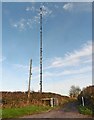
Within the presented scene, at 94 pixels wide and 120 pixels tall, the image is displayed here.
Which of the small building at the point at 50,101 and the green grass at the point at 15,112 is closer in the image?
the green grass at the point at 15,112

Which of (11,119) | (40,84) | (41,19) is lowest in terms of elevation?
(11,119)

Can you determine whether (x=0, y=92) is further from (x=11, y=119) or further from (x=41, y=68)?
(x=11, y=119)

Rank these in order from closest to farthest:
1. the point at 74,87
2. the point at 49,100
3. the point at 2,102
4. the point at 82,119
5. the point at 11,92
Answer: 1. the point at 82,119
2. the point at 2,102
3. the point at 49,100
4. the point at 11,92
5. the point at 74,87

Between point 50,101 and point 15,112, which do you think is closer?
point 15,112

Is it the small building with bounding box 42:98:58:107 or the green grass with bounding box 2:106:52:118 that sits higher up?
the small building with bounding box 42:98:58:107

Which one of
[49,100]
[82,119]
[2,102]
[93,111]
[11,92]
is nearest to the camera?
[82,119]

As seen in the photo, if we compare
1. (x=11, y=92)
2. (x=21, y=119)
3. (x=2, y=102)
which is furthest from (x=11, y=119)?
(x=11, y=92)

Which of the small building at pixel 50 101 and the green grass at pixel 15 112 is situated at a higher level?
the small building at pixel 50 101

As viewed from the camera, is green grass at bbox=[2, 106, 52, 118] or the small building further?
the small building

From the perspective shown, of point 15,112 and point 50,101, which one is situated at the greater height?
point 50,101

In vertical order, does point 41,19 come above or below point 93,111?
above

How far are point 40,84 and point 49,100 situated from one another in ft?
17.0

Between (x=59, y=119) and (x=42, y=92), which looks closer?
(x=59, y=119)

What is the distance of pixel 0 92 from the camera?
43625mm
